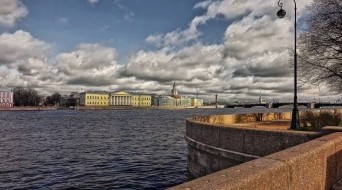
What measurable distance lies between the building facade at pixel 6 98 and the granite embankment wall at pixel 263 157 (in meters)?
190

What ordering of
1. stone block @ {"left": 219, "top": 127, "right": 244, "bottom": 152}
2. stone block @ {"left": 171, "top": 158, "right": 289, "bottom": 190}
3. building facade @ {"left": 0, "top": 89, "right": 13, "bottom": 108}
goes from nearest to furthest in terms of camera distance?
1. stone block @ {"left": 171, "top": 158, "right": 289, "bottom": 190}
2. stone block @ {"left": 219, "top": 127, "right": 244, "bottom": 152}
3. building facade @ {"left": 0, "top": 89, "right": 13, "bottom": 108}

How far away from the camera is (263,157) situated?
196 inches

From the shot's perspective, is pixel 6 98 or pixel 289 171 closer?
pixel 289 171

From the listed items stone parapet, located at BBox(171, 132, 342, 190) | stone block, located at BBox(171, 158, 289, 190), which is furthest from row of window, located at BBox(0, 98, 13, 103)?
stone block, located at BBox(171, 158, 289, 190)

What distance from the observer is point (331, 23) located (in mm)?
21672

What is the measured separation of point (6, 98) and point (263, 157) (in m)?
203

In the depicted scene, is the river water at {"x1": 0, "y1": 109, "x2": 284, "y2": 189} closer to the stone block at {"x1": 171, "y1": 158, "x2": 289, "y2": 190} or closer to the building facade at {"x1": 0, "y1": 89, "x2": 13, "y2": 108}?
the stone block at {"x1": 171, "y1": 158, "x2": 289, "y2": 190}

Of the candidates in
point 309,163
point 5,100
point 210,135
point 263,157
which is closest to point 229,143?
point 210,135

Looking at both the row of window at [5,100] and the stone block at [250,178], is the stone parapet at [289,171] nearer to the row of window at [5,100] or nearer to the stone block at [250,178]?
the stone block at [250,178]

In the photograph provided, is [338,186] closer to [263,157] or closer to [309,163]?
[309,163]

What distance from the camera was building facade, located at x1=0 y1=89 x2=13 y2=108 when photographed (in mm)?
188250

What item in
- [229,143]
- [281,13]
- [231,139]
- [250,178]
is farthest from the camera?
[281,13]

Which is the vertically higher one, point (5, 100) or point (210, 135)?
point (5, 100)

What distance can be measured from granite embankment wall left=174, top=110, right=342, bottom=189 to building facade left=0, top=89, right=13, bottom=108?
19011 centimetres
